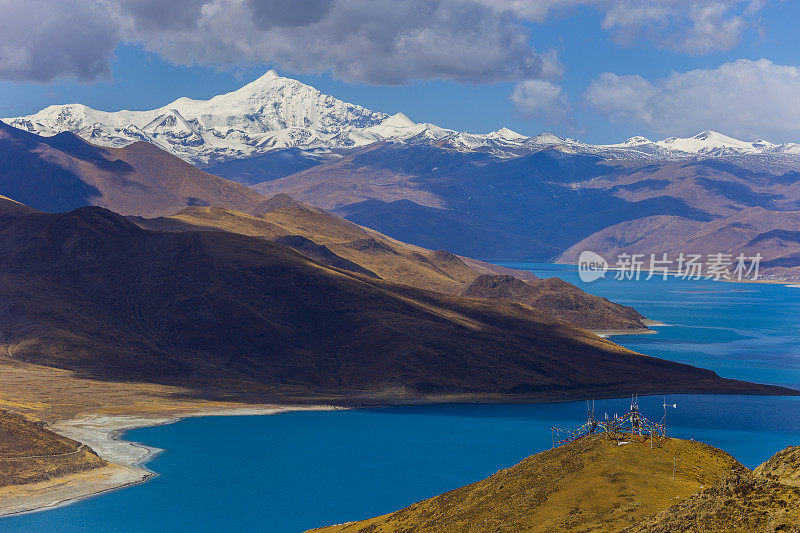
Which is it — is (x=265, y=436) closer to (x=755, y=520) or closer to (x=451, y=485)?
(x=451, y=485)

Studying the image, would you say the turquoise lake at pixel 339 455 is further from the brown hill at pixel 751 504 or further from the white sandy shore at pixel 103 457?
the brown hill at pixel 751 504

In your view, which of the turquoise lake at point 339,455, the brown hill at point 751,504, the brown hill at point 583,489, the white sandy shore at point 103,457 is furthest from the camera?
the white sandy shore at point 103,457

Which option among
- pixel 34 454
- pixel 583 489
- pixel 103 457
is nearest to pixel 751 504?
pixel 583 489

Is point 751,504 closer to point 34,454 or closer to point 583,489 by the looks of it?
point 583,489

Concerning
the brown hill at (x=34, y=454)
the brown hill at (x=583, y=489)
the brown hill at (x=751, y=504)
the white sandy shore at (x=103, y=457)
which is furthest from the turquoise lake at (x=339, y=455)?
the brown hill at (x=751, y=504)

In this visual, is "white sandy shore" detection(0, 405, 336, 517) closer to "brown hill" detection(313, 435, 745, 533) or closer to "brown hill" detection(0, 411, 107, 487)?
"brown hill" detection(0, 411, 107, 487)

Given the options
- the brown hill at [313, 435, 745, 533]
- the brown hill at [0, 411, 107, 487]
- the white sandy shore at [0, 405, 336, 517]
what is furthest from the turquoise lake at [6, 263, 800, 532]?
the brown hill at [313, 435, 745, 533]

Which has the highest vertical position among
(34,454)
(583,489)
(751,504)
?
(751,504)
